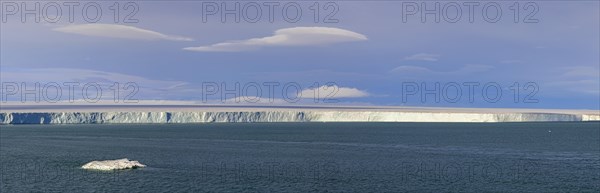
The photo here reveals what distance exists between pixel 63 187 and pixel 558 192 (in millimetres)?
65757

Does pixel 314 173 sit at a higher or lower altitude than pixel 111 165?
lower

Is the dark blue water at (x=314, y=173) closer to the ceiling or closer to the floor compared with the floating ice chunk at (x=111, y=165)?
closer to the floor

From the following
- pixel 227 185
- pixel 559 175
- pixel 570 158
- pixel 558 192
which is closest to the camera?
pixel 558 192

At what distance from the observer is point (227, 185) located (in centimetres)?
7406

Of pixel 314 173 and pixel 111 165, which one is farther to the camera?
pixel 111 165

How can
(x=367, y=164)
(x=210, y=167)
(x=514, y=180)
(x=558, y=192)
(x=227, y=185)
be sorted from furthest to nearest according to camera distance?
(x=367, y=164)
(x=210, y=167)
(x=514, y=180)
(x=227, y=185)
(x=558, y=192)

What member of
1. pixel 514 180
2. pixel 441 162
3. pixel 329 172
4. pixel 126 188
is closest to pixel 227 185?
pixel 126 188

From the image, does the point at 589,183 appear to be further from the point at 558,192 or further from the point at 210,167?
the point at 210,167

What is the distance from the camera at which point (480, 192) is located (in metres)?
69.2

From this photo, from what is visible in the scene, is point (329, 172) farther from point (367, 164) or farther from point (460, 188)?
point (460, 188)

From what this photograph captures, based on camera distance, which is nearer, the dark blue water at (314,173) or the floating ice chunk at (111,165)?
the dark blue water at (314,173)

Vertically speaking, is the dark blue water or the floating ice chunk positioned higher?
the floating ice chunk

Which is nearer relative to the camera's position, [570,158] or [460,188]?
[460,188]

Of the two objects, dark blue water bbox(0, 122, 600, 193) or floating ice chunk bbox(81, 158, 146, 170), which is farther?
floating ice chunk bbox(81, 158, 146, 170)
